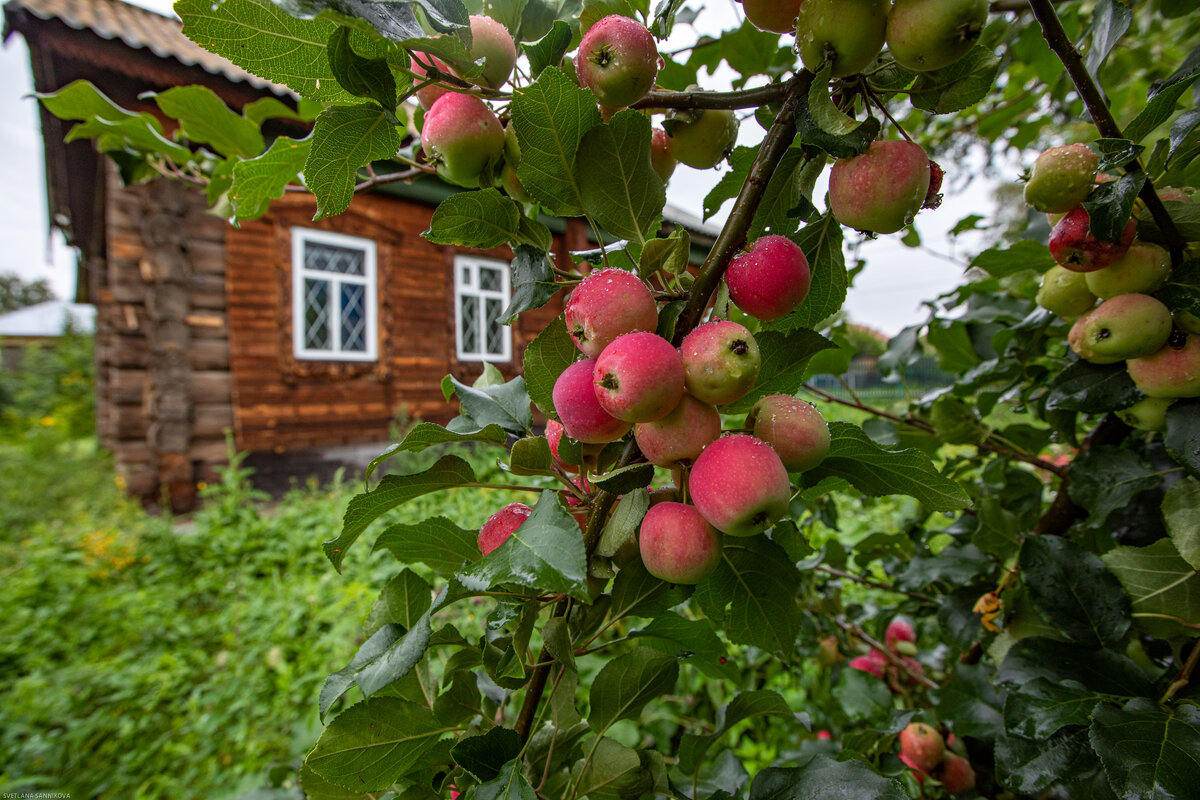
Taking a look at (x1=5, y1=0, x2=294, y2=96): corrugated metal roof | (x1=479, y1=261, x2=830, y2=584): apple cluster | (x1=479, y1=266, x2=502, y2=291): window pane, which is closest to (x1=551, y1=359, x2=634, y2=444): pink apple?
(x1=479, y1=261, x2=830, y2=584): apple cluster

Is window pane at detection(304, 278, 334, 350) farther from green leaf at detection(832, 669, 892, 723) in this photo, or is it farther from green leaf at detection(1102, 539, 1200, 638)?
green leaf at detection(1102, 539, 1200, 638)

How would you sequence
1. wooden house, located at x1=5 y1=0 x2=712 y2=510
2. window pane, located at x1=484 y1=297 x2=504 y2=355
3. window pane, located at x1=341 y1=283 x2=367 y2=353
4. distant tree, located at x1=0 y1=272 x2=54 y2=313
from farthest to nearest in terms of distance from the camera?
distant tree, located at x1=0 y1=272 x2=54 y2=313 → window pane, located at x1=484 y1=297 x2=504 y2=355 → window pane, located at x1=341 y1=283 x2=367 y2=353 → wooden house, located at x1=5 y1=0 x2=712 y2=510


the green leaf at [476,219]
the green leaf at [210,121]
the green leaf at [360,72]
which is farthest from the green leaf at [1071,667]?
the green leaf at [210,121]

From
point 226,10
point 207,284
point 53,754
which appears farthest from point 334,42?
point 207,284

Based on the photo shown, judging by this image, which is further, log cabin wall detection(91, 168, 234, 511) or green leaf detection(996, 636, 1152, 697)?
log cabin wall detection(91, 168, 234, 511)

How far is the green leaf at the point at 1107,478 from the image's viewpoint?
0.67 meters

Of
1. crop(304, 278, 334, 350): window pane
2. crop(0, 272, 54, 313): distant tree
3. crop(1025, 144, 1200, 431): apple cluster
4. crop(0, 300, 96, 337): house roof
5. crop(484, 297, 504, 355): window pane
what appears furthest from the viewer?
crop(0, 272, 54, 313): distant tree

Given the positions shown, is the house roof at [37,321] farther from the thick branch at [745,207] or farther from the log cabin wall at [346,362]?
the thick branch at [745,207]

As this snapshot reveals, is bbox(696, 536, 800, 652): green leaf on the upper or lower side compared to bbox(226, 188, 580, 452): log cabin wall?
lower

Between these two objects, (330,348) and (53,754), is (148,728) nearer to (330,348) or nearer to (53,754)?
(53,754)

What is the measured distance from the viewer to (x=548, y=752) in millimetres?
540

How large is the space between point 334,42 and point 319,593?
9.91 ft

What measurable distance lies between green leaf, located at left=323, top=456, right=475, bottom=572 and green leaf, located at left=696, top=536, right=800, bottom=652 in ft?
0.79

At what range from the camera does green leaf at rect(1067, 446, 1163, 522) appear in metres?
0.67
